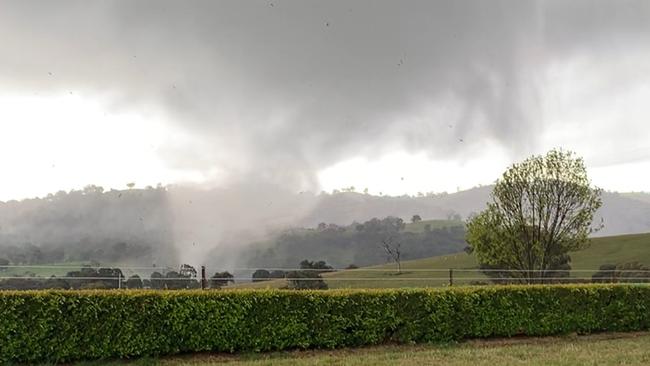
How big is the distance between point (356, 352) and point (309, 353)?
1.14 meters

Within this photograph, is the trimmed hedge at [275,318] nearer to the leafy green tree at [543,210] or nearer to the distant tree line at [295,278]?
the distant tree line at [295,278]

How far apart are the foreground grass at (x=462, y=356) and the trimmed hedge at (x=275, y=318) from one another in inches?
16.3

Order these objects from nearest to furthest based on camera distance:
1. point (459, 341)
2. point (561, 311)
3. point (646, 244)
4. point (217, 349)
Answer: point (217, 349) < point (459, 341) < point (561, 311) < point (646, 244)

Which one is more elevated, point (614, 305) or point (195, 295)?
point (195, 295)

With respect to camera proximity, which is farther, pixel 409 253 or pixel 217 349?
pixel 409 253

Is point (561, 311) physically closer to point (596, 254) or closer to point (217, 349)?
point (217, 349)

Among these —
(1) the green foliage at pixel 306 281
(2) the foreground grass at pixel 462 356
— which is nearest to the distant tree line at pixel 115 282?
(1) the green foliage at pixel 306 281

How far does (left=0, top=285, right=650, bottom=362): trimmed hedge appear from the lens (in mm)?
11258

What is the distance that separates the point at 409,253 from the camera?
429 ft

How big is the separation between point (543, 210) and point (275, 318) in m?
21.3

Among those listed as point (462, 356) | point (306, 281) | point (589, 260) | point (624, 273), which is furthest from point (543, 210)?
point (589, 260)

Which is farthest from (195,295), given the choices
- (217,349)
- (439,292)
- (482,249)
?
(482,249)

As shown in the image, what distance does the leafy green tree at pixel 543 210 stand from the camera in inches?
1138

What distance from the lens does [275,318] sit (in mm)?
12672
